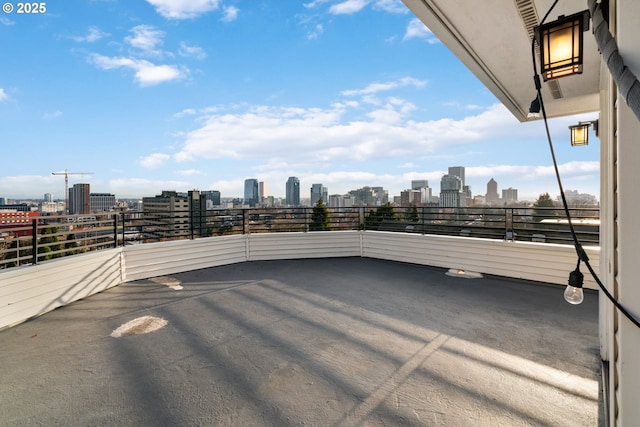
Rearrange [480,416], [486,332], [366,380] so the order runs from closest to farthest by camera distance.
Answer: [480,416] → [366,380] → [486,332]

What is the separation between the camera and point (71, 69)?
25.2ft

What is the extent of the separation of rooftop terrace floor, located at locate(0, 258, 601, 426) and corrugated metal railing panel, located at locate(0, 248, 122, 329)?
0.68ft

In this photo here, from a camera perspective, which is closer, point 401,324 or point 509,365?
point 509,365

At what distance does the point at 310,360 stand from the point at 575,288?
1833 mm

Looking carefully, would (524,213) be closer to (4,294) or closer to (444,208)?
(444,208)

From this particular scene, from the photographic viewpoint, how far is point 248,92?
8.90 m

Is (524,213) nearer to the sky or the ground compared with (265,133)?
nearer to the ground

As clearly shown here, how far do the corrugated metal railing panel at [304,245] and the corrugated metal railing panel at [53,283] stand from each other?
2514 mm

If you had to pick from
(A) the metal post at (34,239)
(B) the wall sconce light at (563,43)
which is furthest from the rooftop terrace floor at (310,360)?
(B) the wall sconce light at (563,43)

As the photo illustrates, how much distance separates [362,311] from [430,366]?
1.18m

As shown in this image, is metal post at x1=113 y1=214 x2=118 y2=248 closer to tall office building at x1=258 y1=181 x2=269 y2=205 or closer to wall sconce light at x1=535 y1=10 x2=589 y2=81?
wall sconce light at x1=535 y1=10 x2=589 y2=81

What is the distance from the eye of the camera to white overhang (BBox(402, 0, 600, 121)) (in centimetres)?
222

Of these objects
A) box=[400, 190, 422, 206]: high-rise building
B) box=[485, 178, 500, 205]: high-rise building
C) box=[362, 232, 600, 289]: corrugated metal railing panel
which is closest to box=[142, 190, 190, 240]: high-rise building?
box=[362, 232, 600, 289]: corrugated metal railing panel

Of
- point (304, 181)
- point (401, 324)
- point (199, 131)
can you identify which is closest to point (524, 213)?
point (401, 324)
